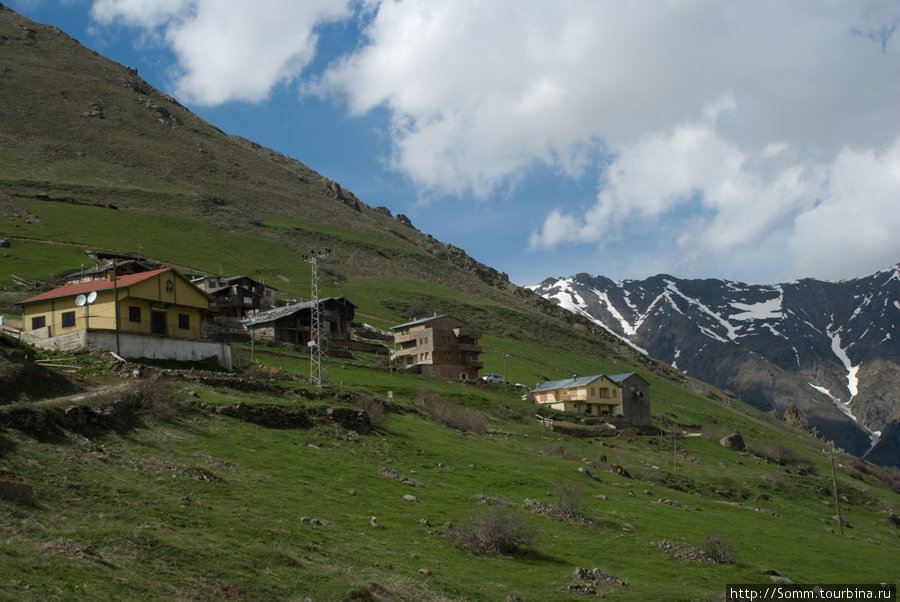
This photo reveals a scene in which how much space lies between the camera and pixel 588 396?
310 feet

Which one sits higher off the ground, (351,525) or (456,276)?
(456,276)

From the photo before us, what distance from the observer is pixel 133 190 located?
173m

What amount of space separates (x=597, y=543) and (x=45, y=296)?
41849mm

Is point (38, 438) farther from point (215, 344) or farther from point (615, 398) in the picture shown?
point (615, 398)

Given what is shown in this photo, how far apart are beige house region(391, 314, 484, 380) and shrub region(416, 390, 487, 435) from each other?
32.7m

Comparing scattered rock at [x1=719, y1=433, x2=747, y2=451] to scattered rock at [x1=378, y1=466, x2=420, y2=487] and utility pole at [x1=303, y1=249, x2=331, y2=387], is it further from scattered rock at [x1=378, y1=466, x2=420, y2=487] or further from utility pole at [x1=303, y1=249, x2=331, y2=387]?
scattered rock at [x1=378, y1=466, x2=420, y2=487]

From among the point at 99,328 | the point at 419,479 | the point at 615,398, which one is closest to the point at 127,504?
the point at 419,479

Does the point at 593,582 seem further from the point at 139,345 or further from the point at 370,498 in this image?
the point at 139,345

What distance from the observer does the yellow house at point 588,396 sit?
94.7 metres

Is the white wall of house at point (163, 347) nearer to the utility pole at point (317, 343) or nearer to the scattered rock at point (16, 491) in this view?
the utility pole at point (317, 343)

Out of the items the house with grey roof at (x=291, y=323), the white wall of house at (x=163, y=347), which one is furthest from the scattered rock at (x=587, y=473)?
the house with grey roof at (x=291, y=323)

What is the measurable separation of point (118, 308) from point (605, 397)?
60258 mm

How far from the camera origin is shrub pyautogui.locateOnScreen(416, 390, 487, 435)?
63562 mm

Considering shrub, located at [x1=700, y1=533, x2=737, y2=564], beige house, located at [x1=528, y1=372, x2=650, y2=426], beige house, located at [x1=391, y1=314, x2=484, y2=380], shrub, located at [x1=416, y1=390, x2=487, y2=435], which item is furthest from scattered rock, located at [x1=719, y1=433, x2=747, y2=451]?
shrub, located at [x1=700, y1=533, x2=737, y2=564]
